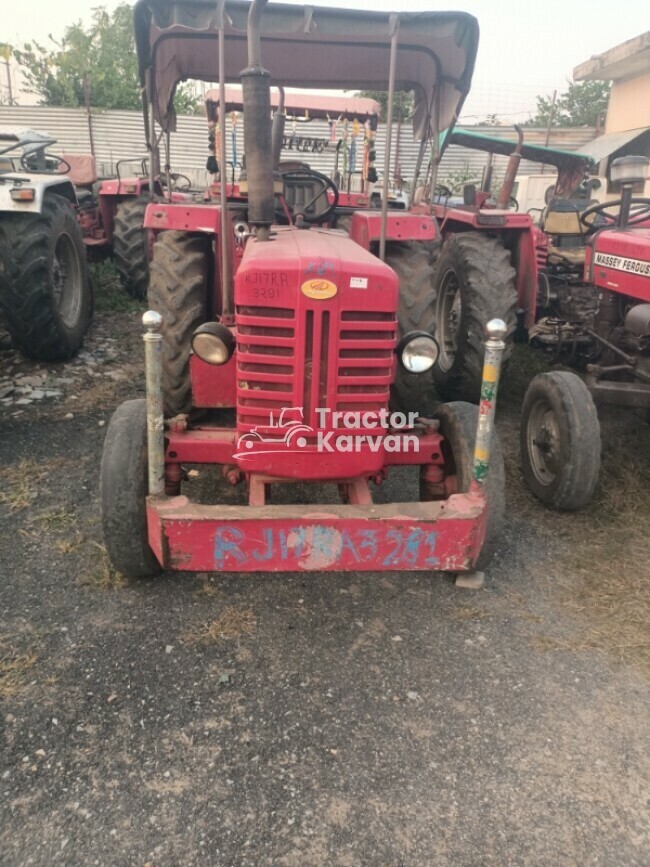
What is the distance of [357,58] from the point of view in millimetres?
3936

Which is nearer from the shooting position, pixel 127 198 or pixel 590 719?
pixel 590 719

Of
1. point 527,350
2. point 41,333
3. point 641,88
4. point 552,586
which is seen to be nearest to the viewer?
point 552,586

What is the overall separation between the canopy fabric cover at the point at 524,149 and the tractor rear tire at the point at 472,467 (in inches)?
156

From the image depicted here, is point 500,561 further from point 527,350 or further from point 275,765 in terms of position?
point 527,350

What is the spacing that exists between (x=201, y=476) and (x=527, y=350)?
4023 millimetres

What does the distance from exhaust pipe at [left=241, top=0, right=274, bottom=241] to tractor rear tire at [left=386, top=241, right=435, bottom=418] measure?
1091 mm

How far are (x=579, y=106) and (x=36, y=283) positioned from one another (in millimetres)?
26840

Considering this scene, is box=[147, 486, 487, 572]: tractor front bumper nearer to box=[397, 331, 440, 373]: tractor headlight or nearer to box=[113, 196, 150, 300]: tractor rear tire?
box=[397, 331, 440, 373]: tractor headlight

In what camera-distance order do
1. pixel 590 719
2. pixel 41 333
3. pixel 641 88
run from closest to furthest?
pixel 590 719, pixel 41 333, pixel 641 88

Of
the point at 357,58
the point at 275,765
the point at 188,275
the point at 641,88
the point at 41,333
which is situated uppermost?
the point at 641,88

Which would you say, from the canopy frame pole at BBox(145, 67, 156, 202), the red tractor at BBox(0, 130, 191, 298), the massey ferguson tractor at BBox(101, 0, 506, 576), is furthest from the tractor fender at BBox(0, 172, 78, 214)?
the massey ferguson tractor at BBox(101, 0, 506, 576)

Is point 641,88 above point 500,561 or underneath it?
above

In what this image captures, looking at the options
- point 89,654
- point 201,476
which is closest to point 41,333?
point 201,476

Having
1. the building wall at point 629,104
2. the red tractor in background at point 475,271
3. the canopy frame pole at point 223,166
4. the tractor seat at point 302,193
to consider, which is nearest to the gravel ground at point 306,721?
the canopy frame pole at point 223,166
